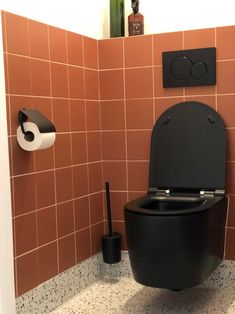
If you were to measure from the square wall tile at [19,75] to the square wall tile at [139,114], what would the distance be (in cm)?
65

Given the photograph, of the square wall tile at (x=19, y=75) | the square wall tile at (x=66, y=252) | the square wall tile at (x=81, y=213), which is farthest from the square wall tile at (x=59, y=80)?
the square wall tile at (x=66, y=252)

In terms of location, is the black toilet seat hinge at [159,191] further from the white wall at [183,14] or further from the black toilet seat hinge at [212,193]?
the white wall at [183,14]

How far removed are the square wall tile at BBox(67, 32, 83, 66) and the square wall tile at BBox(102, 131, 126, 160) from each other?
0.41 metres

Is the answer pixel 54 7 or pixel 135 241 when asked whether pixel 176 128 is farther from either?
pixel 54 7

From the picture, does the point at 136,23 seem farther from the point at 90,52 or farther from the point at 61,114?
the point at 61,114

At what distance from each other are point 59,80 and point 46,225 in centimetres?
65

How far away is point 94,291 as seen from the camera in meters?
2.27

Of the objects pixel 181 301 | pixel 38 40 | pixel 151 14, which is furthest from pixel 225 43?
pixel 181 301

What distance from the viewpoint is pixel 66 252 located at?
7.07 feet

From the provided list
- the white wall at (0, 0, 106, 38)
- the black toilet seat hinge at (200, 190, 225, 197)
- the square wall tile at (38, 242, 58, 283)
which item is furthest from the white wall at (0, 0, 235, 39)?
the square wall tile at (38, 242, 58, 283)

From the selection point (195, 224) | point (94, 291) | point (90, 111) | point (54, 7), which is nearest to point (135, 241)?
point (195, 224)

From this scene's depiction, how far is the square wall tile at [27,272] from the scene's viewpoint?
184cm

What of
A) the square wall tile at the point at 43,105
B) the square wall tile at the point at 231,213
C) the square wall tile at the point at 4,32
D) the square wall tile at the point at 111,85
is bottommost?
the square wall tile at the point at 231,213

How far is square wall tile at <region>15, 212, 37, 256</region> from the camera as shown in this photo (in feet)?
5.99
